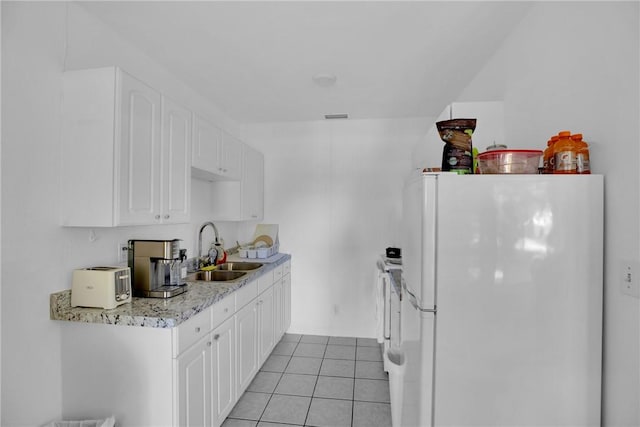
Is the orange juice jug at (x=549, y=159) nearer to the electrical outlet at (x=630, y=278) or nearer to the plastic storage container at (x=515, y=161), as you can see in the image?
the plastic storage container at (x=515, y=161)

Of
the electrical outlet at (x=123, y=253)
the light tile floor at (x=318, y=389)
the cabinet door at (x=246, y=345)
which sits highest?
the electrical outlet at (x=123, y=253)

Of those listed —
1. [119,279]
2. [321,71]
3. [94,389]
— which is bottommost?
[94,389]

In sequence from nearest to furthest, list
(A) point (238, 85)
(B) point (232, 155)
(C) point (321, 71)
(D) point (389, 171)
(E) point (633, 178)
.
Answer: (E) point (633, 178), (C) point (321, 71), (A) point (238, 85), (B) point (232, 155), (D) point (389, 171)

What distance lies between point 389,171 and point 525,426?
8.99 feet

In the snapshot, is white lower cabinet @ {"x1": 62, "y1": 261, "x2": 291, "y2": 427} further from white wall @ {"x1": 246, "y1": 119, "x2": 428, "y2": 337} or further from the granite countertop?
white wall @ {"x1": 246, "y1": 119, "x2": 428, "y2": 337}

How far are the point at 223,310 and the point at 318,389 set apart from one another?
1160mm

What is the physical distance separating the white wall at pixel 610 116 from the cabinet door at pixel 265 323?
218 centimetres

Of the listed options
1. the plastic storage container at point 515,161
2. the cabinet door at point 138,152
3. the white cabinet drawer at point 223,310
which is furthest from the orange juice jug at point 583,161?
the cabinet door at point 138,152

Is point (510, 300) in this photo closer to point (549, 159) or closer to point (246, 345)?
point (549, 159)

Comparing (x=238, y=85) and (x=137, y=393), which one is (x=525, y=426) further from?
(x=238, y=85)

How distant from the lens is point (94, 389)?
62.4 inches

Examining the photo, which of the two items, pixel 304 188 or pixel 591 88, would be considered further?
pixel 304 188

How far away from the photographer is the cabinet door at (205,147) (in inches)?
91.0

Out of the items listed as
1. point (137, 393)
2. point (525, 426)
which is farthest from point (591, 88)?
point (137, 393)
